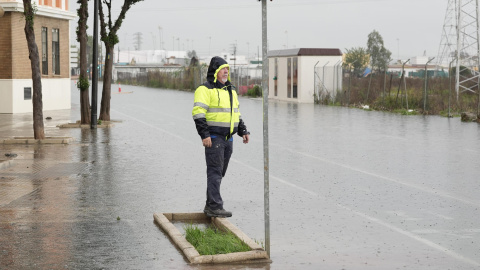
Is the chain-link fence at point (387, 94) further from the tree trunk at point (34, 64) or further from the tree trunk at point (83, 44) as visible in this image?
the tree trunk at point (34, 64)

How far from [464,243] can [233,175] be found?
596cm

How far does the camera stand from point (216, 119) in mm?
9703

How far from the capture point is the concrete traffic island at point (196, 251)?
25.2ft

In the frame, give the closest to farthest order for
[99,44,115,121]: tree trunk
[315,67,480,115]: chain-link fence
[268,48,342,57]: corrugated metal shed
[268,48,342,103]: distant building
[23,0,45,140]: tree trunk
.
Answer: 1. [23,0,45,140]: tree trunk
2. [99,44,115,121]: tree trunk
3. [315,67,480,115]: chain-link fence
4. [268,48,342,103]: distant building
5. [268,48,342,57]: corrugated metal shed

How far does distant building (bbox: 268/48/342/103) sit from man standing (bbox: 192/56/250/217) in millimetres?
33748

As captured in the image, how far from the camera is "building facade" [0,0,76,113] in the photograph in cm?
3453

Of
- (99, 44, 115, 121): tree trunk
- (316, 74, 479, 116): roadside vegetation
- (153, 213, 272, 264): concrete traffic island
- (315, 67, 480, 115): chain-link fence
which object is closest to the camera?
(153, 213, 272, 264): concrete traffic island

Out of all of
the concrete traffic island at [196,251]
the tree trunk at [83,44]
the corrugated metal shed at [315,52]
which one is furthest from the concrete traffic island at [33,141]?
the corrugated metal shed at [315,52]

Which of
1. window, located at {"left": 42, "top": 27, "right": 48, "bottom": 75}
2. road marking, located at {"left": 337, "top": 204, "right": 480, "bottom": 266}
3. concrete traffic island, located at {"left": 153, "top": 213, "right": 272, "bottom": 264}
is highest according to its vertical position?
window, located at {"left": 42, "top": 27, "right": 48, "bottom": 75}

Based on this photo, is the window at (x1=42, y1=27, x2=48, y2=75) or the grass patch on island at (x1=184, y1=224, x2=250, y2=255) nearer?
the grass patch on island at (x1=184, y1=224, x2=250, y2=255)

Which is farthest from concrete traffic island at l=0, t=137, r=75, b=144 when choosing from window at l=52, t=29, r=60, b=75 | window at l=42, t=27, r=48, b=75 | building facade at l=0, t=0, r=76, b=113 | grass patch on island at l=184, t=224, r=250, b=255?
window at l=52, t=29, r=60, b=75

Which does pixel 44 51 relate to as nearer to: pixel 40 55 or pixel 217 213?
pixel 40 55

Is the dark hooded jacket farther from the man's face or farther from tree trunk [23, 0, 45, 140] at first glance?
tree trunk [23, 0, 45, 140]

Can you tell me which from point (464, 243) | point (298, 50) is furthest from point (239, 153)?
point (298, 50)
